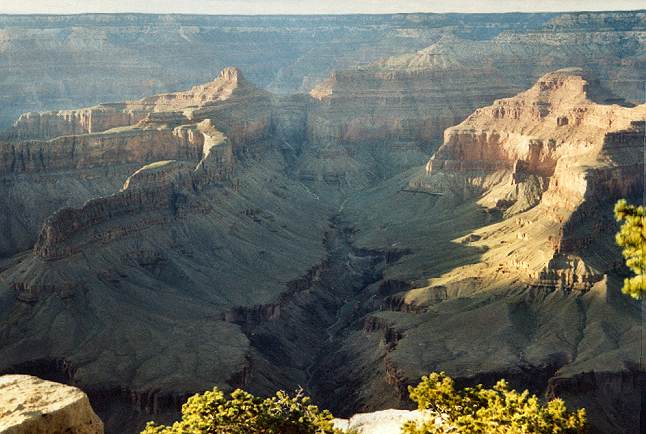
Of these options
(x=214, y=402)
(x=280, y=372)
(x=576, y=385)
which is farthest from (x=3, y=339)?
(x=214, y=402)

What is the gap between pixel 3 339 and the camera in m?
88.2

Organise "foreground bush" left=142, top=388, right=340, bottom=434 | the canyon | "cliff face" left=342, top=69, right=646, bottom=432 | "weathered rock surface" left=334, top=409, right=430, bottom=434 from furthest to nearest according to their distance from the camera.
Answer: the canyon, "cliff face" left=342, top=69, right=646, bottom=432, "weathered rock surface" left=334, top=409, right=430, bottom=434, "foreground bush" left=142, top=388, right=340, bottom=434

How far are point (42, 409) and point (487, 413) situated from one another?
54.7 feet

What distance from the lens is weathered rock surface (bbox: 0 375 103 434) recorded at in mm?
36594

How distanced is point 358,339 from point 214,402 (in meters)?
61.2

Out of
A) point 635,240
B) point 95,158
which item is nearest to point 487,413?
point 635,240

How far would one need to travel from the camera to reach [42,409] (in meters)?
37.7

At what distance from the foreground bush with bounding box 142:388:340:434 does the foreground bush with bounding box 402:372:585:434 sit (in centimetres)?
400

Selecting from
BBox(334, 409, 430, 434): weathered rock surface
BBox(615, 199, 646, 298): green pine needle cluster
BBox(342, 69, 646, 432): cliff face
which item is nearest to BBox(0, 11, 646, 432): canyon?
BBox(342, 69, 646, 432): cliff face

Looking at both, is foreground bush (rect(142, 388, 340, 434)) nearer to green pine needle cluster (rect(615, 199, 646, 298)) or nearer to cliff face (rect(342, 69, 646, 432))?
green pine needle cluster (rect(615, 199, 646, 298))

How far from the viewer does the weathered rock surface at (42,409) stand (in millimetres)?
36594

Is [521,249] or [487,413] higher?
[487,413]

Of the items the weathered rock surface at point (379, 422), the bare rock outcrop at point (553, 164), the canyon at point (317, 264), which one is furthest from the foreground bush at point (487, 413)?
the bare rock outcrop at point (553, 164)

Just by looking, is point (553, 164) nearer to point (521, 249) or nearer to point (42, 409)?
point (521, 249)
